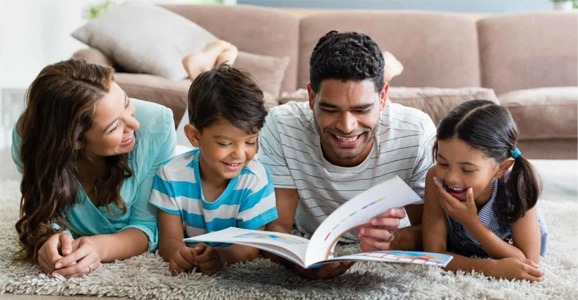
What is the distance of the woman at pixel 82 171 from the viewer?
1.52 metres

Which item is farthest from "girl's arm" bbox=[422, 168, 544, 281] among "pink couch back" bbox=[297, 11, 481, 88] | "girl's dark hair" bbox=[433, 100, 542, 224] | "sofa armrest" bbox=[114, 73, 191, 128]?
"pink couch back" bbox=[297, 11, 481, 88]

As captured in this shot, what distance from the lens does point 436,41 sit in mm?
3451

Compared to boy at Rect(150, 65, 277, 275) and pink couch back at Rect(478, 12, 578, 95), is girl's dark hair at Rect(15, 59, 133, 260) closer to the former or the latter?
boy at Rect(150, 65, 277, 275)

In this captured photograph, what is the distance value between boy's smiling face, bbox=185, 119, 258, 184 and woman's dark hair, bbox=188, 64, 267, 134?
0.01m

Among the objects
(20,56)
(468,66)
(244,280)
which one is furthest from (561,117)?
(20,56)

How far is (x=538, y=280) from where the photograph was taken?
4.90 ft

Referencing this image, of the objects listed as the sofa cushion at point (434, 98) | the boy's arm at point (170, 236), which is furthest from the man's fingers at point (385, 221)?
the sofa cushion at point (434, 98)

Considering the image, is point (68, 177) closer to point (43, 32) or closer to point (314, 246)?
point (314, 246)

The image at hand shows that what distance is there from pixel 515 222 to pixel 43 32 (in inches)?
129

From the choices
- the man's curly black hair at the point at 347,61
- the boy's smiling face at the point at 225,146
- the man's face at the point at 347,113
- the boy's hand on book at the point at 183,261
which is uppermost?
the man's curly black hair at the point at 347,61

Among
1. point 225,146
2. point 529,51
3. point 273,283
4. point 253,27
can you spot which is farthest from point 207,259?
point 529,51

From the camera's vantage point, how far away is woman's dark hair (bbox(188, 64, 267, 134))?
5.03 feet

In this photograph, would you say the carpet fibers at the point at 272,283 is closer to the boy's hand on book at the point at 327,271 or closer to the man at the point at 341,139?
the boy's hand on book at the point at 327,271

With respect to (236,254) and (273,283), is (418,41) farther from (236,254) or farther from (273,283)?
(273,283)
